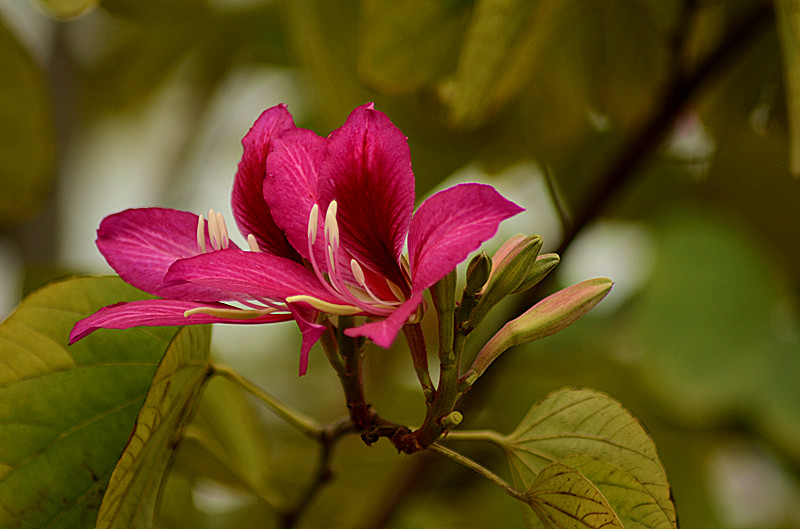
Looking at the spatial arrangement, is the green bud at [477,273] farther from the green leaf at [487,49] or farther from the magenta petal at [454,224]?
the green leaf at [487,49]

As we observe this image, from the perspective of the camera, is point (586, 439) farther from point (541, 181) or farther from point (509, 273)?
point (541, 181)

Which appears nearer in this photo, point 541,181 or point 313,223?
point 313,223

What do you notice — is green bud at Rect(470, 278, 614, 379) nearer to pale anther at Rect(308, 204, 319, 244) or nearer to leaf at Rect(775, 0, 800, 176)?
pale anther at Rect(308, 204, 319, 244)

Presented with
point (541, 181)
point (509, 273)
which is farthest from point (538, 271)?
point (541, 181)

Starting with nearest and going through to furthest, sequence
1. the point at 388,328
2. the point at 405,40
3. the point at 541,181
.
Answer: the point at 388,328, the point at 405,40, the point at 541,181

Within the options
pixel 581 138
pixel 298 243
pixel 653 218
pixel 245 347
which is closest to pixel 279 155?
pixel 298 243

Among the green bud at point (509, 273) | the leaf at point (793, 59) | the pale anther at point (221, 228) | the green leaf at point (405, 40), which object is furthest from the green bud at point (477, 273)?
the green leaf at point (405, 40)

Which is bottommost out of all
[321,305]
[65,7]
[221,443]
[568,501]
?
[221,443]
